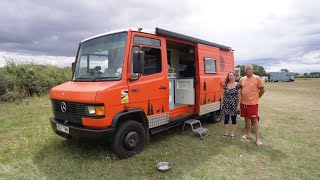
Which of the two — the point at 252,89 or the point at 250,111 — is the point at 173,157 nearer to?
the point at 250,111

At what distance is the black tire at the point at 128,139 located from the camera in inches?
184

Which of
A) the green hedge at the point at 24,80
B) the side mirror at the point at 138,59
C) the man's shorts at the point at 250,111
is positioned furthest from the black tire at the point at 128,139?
the green hedge at the point at 24,80

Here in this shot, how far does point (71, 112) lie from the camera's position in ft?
15.4

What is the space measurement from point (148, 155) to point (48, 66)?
50.0 ft

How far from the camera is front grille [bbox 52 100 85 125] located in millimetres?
4488

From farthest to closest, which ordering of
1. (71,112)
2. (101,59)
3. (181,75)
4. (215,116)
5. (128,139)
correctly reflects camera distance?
(215,116)
(181,75)
(101,59)
(128,139)
(71,112)

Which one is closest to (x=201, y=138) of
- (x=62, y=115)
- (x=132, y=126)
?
(x=132, y=126)

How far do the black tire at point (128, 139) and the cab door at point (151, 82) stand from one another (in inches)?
14.2

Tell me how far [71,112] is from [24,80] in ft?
37.4

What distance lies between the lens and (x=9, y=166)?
461 centimetres

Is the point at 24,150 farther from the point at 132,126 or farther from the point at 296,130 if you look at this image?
the point at 296,130

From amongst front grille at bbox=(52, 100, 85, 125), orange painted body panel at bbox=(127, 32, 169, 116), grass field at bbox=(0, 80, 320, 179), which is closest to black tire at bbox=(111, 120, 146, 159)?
grass field at bbox=(0, 80, 320, 179)

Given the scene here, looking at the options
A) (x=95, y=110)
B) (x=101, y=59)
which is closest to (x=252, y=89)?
(x=101, y=59)

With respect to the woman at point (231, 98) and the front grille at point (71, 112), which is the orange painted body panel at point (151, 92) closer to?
the front grille at point (71, 112)
